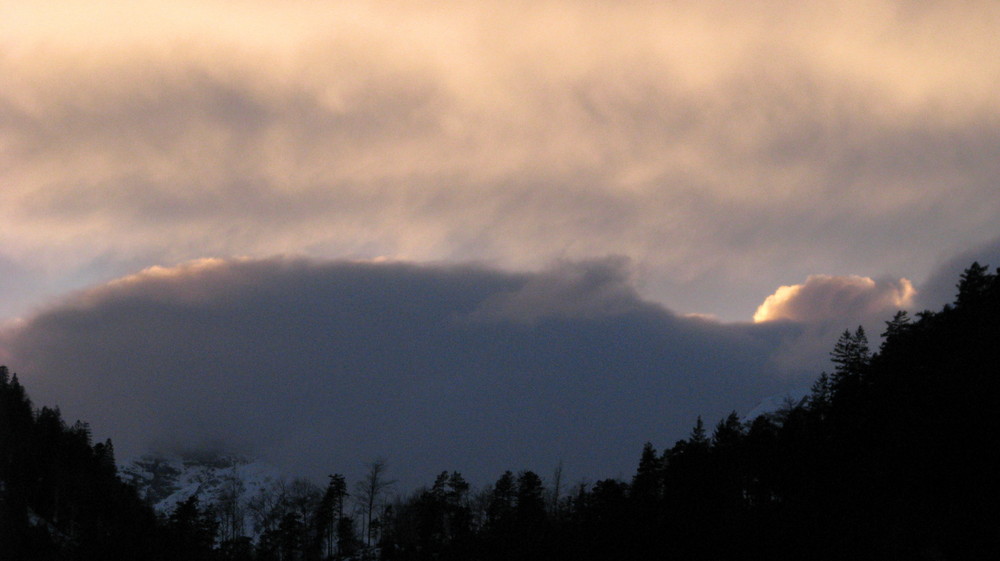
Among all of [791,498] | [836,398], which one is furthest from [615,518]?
[836,398]

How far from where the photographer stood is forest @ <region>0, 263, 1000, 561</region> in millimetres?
67688

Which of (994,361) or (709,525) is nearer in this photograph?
(994,361)

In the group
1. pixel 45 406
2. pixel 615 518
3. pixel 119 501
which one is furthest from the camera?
pixel 45 406

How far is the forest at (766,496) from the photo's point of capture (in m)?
67.7

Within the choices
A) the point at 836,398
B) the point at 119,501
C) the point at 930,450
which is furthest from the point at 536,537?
the point at 119,501

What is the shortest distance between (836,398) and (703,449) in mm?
19906

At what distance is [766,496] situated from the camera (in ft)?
313

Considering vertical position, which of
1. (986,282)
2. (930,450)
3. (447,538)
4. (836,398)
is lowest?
(447,538)

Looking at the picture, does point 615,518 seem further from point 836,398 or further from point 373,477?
point 373,477

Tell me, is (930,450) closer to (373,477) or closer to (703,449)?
(703,449)

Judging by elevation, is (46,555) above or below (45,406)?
below

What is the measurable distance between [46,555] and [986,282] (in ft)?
428

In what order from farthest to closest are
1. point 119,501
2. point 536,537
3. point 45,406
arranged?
point 45,406
point 119,501
point 536,537

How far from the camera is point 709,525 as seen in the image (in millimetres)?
87438
